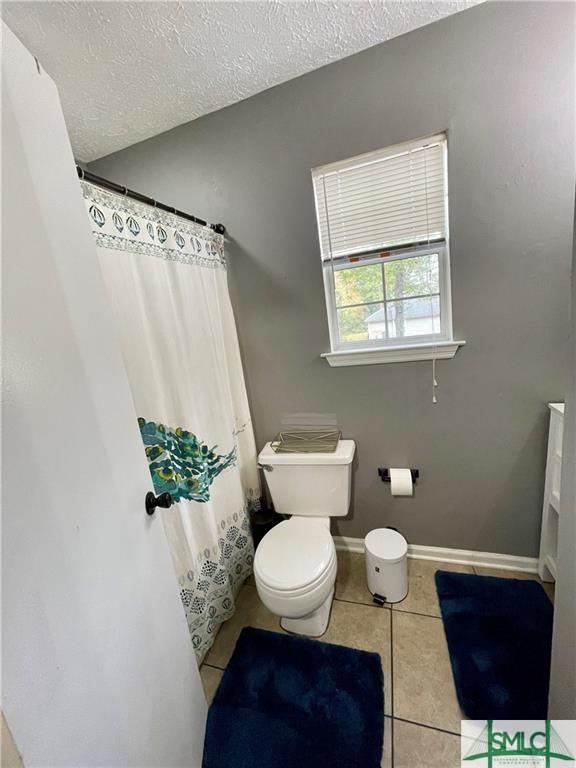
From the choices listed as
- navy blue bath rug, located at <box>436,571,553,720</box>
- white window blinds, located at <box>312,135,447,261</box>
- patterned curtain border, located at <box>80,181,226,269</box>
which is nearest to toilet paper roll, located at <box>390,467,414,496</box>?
navy blue bath rug, located at <box>436,571,553,720</box>

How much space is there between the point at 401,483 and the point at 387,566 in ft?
1.31

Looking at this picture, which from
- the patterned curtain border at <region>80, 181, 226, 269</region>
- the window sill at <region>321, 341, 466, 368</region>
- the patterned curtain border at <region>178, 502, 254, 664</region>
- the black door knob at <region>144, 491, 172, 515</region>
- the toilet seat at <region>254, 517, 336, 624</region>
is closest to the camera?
the black door knob at <region>144, 491, 172, 515</region>

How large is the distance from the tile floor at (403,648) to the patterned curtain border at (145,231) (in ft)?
5.86

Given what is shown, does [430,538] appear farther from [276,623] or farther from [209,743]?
[209,743]

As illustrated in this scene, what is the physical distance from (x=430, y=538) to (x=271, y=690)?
42.5 inches

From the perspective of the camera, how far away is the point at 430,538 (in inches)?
68.4

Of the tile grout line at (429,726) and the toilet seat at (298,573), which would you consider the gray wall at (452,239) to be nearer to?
the toilet seat at (298,573)

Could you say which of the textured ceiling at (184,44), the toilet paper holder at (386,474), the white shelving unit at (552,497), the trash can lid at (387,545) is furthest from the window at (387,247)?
the trash can lid at (387,545)

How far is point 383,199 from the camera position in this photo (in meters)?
1.44

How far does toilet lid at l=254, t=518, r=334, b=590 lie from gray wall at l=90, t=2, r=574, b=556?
457mm

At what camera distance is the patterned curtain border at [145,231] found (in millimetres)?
999

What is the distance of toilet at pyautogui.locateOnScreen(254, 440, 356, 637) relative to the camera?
1232 millimetres

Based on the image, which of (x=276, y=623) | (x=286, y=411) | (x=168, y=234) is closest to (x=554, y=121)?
(x=168, y=234)

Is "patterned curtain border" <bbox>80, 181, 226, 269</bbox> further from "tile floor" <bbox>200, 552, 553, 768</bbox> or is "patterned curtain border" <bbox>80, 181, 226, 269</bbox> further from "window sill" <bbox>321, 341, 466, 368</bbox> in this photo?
"tile floor" <bbox>200, 552, 553, 768</bbox>
